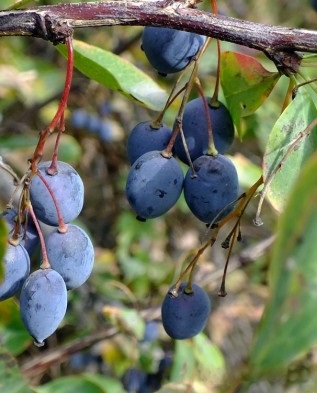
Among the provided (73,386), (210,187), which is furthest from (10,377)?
(210,187)

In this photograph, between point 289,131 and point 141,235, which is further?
point 141,235

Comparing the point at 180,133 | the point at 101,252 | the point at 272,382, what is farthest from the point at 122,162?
the point at 180,133

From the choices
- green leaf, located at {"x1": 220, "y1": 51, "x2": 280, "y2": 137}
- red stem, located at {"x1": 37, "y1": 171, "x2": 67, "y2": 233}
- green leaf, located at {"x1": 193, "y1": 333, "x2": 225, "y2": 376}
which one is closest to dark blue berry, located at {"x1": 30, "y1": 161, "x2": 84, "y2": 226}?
red stem, located at {"x1": 37, "y1": 171, "x2": 67, "y2": 233}

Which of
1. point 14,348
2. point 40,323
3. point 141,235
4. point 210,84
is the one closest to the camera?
point 40,323

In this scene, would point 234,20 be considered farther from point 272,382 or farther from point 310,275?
point 272,382

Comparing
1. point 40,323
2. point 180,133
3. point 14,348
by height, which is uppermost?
point 180,133

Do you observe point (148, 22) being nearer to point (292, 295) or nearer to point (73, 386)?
point (292, 295)
